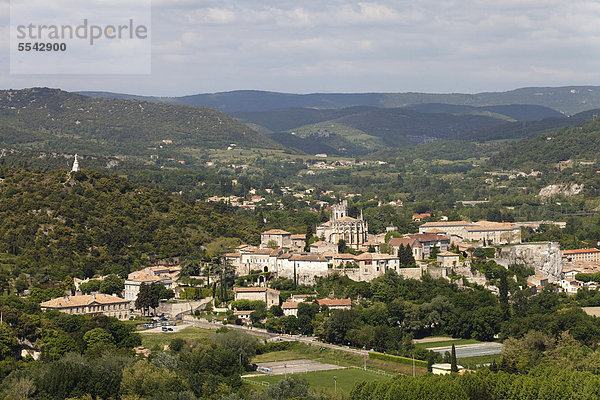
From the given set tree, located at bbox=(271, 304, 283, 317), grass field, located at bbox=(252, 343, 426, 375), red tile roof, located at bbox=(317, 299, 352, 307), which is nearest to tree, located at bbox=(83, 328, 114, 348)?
grass field, located at bbox=(252, 343, 426, 375)

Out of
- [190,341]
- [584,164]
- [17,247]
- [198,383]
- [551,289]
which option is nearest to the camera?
[198,383]

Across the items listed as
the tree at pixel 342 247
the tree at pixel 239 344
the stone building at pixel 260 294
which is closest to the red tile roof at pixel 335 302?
the stone building at pixel 260 294

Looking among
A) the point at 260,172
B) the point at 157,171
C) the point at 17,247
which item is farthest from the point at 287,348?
the point at 260,172

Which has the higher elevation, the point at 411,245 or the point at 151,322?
the point at 411,245

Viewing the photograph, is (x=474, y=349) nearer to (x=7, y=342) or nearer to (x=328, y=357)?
(x=328, y=357)

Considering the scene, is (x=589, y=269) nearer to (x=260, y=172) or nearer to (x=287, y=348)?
(x=287, y=348)

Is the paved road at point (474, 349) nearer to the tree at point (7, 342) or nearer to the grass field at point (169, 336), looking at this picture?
the grass field at point (169, 336)

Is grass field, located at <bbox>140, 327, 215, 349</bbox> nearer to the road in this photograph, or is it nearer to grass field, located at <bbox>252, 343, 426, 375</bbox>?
the road
